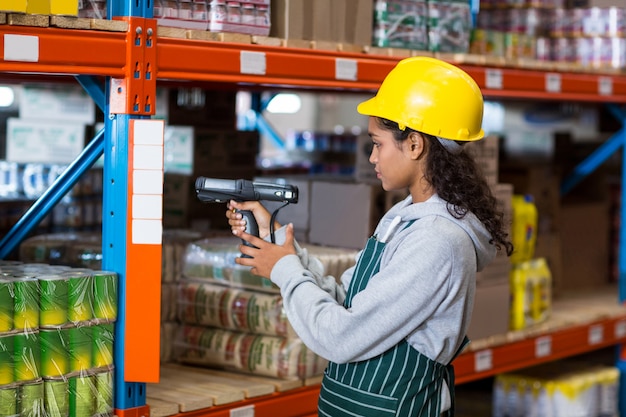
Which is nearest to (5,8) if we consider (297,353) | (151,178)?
(151,178)

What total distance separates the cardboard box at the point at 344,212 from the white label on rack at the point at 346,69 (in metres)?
0.60

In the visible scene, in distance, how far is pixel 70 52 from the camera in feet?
9.61

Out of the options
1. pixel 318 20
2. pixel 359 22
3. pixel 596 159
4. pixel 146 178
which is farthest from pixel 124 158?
pixel 596 159

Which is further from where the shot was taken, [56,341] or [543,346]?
[543,346]

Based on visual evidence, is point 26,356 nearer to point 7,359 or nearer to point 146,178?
point 7,359

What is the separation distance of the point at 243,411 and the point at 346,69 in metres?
1.31

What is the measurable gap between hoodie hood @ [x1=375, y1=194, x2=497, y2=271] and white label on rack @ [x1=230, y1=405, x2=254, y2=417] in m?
1.00

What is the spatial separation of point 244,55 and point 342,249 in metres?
1.10

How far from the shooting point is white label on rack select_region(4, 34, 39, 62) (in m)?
2.79

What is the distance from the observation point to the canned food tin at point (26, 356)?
9.62 feet

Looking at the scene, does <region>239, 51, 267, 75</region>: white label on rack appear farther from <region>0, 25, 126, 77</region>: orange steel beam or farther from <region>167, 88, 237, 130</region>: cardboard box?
<region>167, 88, 237, 130</region>: cardboard box

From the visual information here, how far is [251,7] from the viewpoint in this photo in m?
3.59

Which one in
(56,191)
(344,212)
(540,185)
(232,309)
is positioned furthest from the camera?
(540,185)

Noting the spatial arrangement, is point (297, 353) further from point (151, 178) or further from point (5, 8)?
point (5, 8)
